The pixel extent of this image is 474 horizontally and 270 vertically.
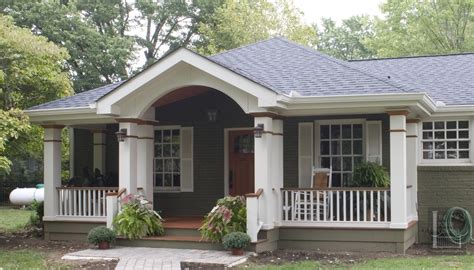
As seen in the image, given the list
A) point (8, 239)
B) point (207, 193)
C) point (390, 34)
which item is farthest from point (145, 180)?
point (390, 34)

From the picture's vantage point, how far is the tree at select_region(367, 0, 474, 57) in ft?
93.9

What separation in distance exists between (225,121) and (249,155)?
908 millimetres

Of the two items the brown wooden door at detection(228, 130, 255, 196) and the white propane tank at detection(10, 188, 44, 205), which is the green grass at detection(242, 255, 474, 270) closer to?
the brown wooden door at detection(228, 130, 255, 196)

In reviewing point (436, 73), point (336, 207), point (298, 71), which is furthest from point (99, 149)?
point (436, 73)

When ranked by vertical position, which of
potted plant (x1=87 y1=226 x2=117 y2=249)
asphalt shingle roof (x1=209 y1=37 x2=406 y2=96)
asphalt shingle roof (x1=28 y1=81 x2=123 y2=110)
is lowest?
potted plant (x1=87 y1=226 x2=117 y2=249)

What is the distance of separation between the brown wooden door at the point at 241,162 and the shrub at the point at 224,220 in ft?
8.82

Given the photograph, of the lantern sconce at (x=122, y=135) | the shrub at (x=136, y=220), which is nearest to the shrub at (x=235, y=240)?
the shrub at (x=136, y=220)

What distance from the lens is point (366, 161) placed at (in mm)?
12727

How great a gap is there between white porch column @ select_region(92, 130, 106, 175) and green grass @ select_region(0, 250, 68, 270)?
3.87 metres

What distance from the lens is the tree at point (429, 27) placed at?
28.6m

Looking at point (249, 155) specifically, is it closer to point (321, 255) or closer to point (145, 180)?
point (145, 180)

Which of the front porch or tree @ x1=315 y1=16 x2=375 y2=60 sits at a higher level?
→ tree @ x1=315 y1=16 x2=375 y2=60

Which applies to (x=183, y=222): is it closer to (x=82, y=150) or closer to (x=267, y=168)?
(x=267, y=168)

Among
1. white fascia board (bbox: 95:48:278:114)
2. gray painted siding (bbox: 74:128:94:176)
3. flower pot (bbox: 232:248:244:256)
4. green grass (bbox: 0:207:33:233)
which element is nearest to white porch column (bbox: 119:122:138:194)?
white fascia board (bbox: 95:48:278:114)
